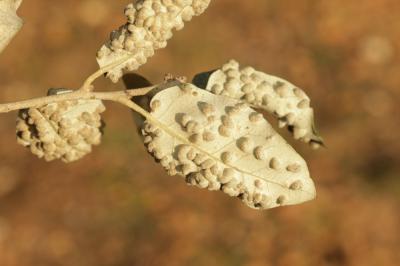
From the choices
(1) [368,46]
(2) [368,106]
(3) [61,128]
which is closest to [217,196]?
(2) [368,106]

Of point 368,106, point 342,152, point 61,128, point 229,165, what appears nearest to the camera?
point 229,165

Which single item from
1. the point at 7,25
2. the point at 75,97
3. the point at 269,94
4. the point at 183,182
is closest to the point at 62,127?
the point at 75,97

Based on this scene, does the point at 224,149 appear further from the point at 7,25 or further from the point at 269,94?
the point at 7,25

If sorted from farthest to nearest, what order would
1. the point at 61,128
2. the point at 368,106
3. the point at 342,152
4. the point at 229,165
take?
1. the point at 368,106
2. the point at 342,152
3. the point at 61,128
4. the point at 229,165

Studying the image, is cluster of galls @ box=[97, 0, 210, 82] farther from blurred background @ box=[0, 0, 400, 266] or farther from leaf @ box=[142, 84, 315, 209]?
blurred background @ box=[0, 0, 400, 266]

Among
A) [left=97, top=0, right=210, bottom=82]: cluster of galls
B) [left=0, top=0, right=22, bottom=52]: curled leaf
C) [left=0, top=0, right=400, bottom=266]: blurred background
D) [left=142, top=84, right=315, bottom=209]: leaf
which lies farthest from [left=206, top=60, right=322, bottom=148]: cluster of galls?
[left=0, top=0, right=400, bottom=266]: blurred background

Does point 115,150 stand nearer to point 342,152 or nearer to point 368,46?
point 342,152

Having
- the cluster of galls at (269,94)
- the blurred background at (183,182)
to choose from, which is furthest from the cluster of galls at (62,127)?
the blurred background at (183,182)
